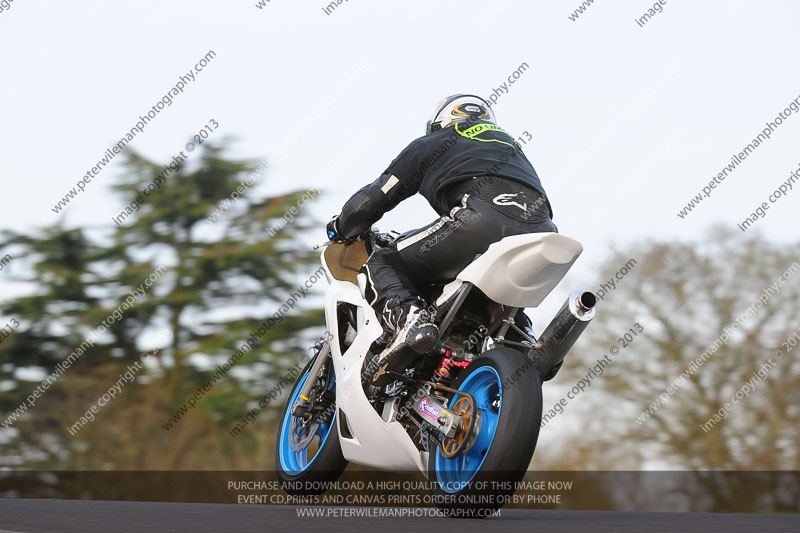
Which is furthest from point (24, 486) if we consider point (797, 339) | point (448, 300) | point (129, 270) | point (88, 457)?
point (797, 339)

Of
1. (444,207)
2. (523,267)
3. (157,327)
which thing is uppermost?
(523,267)

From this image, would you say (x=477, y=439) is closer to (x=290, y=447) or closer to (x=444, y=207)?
(x=444, y=207)

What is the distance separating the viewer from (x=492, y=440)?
146 inches

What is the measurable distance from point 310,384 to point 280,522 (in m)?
1.90

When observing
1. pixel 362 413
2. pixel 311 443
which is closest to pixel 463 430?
pixel 362 413

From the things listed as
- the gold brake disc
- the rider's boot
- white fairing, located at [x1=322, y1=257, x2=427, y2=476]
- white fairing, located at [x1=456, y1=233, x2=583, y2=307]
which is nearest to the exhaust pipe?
white fairing, located at [x1=456, y1=233, x2=583, y2=307]

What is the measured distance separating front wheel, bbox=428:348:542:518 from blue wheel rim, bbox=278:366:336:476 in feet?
4.67

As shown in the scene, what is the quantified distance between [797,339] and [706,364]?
66cm

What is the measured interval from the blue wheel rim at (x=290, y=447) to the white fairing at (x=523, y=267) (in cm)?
168

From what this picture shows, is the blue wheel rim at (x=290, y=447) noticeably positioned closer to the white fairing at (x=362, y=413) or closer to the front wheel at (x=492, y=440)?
the white fairing at (x=362, y=413)

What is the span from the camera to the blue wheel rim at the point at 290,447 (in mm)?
5504

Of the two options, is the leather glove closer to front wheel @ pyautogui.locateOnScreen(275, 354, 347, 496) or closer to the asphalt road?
front wheel @ pyautogui.locateOnScreen(275, 354, 347, 496)

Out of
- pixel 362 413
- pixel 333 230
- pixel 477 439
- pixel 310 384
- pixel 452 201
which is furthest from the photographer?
pixel 310 384

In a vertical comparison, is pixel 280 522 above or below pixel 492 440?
below
